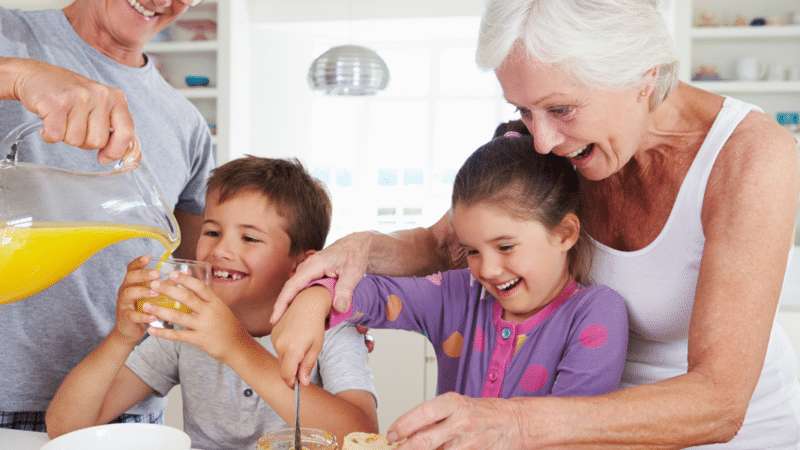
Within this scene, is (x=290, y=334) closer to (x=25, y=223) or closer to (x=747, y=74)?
(x=25, y=223)

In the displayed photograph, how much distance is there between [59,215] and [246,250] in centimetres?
51

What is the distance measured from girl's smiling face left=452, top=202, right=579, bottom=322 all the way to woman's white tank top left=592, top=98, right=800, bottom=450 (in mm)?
96

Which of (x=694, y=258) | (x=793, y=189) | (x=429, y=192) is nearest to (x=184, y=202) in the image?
(x=694, y=258)

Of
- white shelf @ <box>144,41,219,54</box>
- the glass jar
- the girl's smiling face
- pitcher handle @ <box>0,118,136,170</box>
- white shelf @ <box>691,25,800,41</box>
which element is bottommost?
the glass jar

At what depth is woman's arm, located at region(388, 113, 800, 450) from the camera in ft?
2.46

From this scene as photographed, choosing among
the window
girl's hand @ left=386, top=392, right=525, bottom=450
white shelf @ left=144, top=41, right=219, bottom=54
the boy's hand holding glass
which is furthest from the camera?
the window

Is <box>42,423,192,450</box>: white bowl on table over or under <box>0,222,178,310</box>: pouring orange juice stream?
under

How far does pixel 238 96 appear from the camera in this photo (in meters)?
5.21

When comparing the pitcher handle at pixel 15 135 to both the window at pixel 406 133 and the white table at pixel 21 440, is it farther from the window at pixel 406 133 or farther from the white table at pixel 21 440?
the window at pixel 406 133

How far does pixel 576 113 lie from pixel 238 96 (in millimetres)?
4610

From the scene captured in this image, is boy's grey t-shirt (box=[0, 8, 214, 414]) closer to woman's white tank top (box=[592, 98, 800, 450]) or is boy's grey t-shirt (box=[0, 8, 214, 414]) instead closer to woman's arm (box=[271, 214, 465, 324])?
woman's arm (box=[271, 214, 465, 324])

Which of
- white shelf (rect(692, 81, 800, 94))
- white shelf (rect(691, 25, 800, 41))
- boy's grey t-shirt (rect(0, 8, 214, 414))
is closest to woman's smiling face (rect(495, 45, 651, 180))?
Answer: boy's grey t-shirt (rect(0, 8, 214, 414))

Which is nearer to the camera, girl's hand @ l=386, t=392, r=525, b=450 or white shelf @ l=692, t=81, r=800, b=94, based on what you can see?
girl's hand @ l=386, t=392, r=525, b=450

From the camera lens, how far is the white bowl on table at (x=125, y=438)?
0.76 metres
